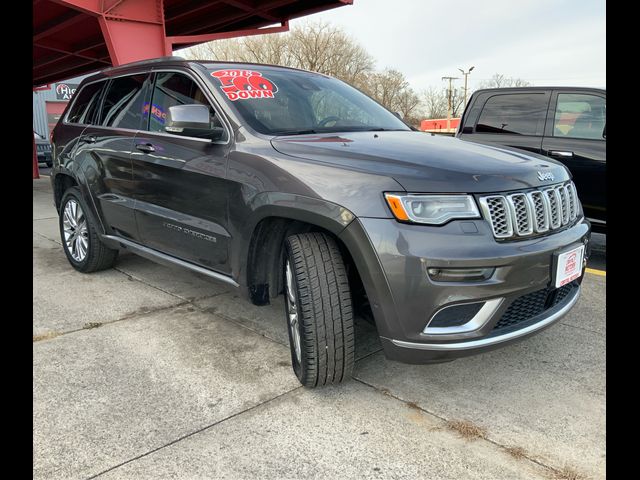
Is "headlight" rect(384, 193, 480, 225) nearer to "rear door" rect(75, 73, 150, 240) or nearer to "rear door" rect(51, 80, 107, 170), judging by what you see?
"rear door" rect(75, 73, 150, 240)

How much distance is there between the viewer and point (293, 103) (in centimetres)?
336

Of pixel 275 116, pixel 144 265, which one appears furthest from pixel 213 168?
pixel 144 265

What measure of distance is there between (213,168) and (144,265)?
96.2 inches

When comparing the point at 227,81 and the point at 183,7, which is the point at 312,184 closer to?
the point at 227,81

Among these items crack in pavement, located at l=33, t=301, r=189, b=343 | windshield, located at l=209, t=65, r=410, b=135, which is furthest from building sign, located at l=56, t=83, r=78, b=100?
windshield, located at l=209, t=65, r=410, b=135

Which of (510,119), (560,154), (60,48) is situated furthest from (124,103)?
(60,48)

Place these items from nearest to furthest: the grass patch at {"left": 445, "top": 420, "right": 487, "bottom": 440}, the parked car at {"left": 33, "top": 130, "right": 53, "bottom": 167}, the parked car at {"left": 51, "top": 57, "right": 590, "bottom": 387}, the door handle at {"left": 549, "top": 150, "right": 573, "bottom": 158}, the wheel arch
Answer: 1. the parked car at {"left": 51, "top": 57, "right": 590, "bottom": 387}
2. the grass patch at {"left": 445, "top": 420, "right": 487, "bottom": 440}
3. the wheel arch
4. the door handle at {"left": 549, "top": 150, "right": 573, "bottom": 158}
5. the parked car at {"left": 33, "top": 130, "right": 53, "bottom": 167}

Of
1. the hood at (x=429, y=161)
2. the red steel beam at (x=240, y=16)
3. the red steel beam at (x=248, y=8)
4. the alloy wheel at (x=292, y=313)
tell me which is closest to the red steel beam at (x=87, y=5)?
the red steel beam at (x=248, y=8)

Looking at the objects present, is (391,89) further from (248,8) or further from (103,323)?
(103,323)

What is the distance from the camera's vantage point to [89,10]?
7.52 meters

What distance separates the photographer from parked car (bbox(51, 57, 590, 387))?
2.23 metres

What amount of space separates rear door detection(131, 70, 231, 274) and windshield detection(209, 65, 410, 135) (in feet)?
0.62

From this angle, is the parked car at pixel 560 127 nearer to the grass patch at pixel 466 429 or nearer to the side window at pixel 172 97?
the side window at pixel 172 97

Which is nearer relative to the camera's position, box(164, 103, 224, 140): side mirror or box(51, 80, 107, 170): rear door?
box(164, 103, 224, 140): side mirror
